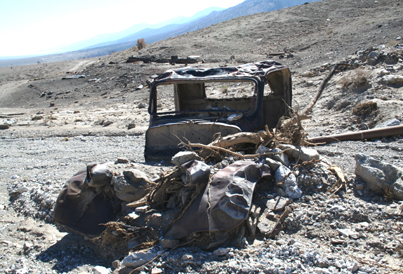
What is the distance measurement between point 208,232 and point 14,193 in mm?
3311

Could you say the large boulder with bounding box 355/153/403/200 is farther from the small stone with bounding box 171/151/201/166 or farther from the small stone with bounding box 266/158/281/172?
the small stone with bounding box 171/151/201/166

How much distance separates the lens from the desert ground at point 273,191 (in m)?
2.36

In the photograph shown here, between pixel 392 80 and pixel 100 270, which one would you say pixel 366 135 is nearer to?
pixel 392 80

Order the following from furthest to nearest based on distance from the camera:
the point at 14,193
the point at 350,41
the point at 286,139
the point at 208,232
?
the point at 350,41 → the point at 14,193 → the point at 286,139 → the point at 208,232

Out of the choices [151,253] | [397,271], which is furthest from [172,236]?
[397,271]

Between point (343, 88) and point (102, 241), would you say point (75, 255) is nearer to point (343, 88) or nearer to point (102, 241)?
point (102, 241)

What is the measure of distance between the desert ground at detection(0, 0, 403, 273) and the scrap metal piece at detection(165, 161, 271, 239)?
0.66 feet

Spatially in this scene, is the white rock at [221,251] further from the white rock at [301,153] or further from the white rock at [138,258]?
the white rock at [301,153]

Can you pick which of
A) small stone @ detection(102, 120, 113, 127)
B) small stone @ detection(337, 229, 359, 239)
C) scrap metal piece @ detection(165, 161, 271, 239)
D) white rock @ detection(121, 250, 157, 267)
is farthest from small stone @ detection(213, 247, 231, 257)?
small stone @ detection(102, 120, 113, 127)

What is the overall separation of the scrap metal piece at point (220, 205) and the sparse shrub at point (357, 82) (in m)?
6.14

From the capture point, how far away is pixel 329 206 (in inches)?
109

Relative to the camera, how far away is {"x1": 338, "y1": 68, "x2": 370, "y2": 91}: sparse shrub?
7.44 metres

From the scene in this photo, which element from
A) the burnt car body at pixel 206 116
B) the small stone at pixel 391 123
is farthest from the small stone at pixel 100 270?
the small stone at pixel 391 123

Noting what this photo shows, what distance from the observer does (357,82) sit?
7.54m
